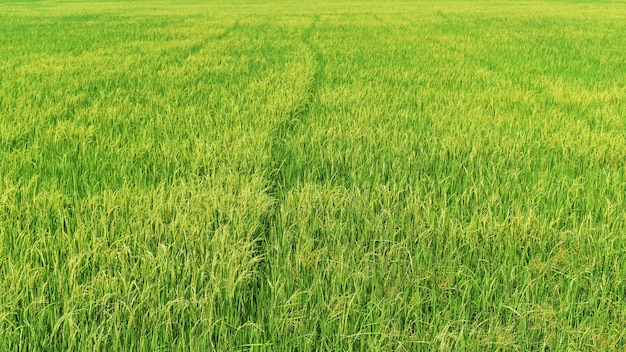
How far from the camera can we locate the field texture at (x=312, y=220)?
144cm

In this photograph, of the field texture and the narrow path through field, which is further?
the narrow path through field

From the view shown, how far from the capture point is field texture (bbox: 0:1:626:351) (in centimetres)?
144

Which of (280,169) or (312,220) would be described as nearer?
(312,220)

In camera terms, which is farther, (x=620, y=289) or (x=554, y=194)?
(x=554, y=194)

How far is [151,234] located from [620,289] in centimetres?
176

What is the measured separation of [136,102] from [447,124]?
10.1 ft

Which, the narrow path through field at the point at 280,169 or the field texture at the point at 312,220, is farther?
the narrow path through field at the point at 280,169

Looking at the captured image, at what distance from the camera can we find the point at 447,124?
4020mm

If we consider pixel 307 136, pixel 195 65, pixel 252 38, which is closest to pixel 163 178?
pixel 307 136

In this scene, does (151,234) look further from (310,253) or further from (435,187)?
(435,187)

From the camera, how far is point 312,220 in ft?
7.13

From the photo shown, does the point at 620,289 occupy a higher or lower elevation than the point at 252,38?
lower

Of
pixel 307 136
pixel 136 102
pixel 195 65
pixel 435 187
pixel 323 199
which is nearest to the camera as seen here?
pixel 323 199

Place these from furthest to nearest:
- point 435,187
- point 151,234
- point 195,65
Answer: point 195,65 → point 435,187 → point 151,234
